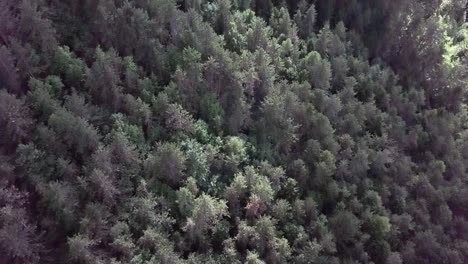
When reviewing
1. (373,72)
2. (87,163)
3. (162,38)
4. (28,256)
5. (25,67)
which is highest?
(373,72)

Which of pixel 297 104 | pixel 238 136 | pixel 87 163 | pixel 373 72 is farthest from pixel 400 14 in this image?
pixel 87 163

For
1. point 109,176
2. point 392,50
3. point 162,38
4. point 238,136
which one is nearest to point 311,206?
point 238,136

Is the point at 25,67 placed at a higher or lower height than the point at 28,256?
higher

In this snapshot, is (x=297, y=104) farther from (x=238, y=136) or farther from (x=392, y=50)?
(x=392, y=50)

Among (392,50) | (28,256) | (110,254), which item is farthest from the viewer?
(392,50)

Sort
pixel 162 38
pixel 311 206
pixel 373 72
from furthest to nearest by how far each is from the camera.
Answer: pixel 373 72 < pixel 162 38 < pixel 311 206

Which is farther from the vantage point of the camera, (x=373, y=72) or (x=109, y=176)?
(x=373, y=72)
